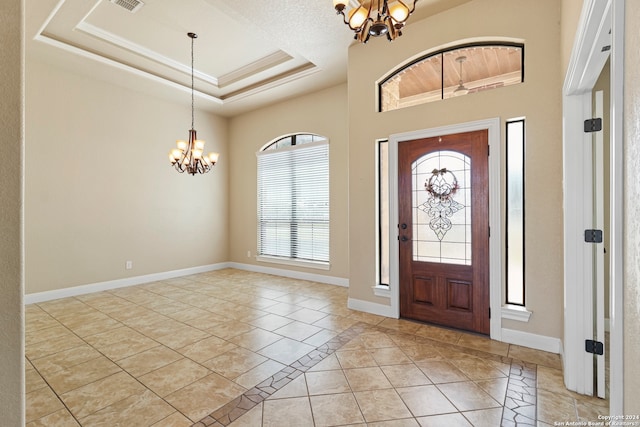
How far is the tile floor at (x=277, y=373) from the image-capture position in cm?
205

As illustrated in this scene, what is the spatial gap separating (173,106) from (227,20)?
9.77ft

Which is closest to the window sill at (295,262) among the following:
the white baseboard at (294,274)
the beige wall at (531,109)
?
the white baseboard at (294,274)

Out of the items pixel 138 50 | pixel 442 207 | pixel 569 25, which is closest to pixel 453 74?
pixel 569 25

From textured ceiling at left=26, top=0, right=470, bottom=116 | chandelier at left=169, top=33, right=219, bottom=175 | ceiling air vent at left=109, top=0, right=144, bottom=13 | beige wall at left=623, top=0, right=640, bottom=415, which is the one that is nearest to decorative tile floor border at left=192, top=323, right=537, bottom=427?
beige wall at left=623, top=0, right=640, bottom=415

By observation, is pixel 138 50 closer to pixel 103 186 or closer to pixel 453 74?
pixel 103 186

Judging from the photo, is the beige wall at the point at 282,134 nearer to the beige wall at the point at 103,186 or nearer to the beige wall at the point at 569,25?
the beige wall at the point at 103,186

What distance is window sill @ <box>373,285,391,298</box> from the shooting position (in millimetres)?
3877

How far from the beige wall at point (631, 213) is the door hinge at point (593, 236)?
159 centimetres

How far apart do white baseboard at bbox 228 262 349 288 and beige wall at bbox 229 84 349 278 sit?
0.07 meters

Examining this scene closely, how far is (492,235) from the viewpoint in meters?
3.15

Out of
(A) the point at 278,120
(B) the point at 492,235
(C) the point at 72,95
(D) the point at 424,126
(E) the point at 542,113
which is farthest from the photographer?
(A) the point at 278,120

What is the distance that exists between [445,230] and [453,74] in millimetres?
1790

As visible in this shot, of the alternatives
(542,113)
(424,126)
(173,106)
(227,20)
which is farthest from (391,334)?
(173,106)

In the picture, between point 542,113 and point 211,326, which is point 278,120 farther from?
point 542,113
